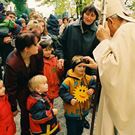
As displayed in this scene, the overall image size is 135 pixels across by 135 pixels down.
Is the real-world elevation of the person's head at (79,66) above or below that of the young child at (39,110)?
above

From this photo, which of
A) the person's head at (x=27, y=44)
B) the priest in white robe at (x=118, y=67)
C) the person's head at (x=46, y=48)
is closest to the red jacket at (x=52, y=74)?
the person's head at (x=46, y=48)

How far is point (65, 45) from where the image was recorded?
4.79 meters

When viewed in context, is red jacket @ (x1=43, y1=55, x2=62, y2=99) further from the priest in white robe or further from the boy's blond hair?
the priest in white robe

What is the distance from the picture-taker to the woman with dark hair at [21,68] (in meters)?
3.77

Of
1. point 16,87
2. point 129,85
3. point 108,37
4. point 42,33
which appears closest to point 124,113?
point 129,85

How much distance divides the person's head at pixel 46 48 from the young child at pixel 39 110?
2.74 feet

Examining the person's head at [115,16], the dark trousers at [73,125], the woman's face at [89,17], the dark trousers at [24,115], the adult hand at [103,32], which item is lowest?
the dark trousers at [73,125]

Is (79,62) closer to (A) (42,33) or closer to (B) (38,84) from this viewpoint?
(B) (38,84)

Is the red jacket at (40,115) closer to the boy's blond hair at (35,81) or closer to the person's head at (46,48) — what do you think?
the boy's blond hair at (35,81)

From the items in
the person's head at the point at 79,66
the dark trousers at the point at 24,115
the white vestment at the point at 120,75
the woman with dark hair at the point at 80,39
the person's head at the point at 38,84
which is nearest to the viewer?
the white vestment at the point at 120,75

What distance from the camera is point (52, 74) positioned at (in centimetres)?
484

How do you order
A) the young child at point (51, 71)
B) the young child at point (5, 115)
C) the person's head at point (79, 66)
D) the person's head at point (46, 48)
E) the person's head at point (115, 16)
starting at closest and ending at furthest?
the person's head at point (115, 16), the young child at point (5, 115), the person's head at point (79, 66), the person's head at point (46, 48), the young child at point (51, 71)

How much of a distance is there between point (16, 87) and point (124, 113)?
64.5 inches

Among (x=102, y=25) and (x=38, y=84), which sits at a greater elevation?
(x=102, y=25)
